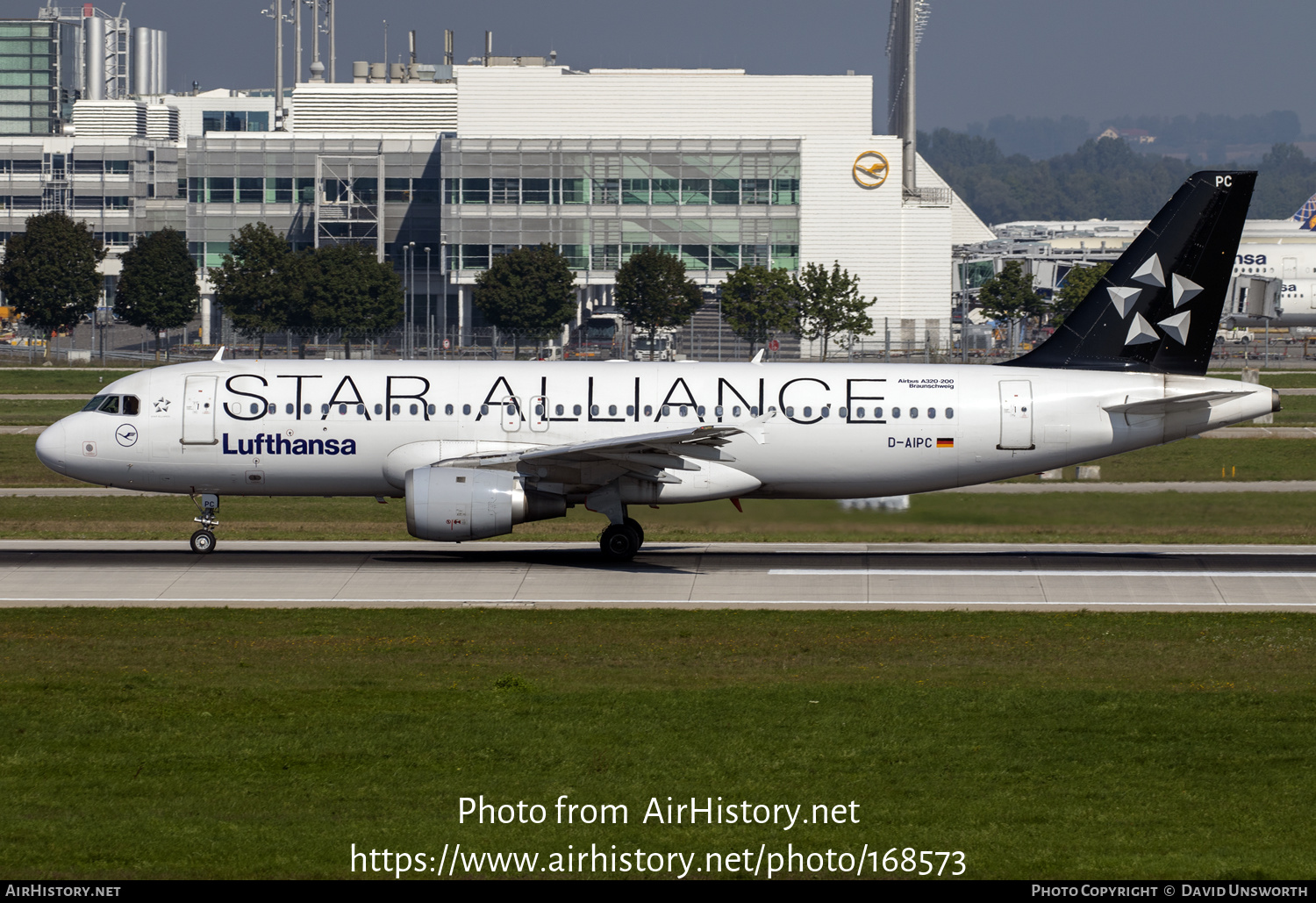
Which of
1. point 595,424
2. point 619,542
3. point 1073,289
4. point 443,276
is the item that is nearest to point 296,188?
point 443,276

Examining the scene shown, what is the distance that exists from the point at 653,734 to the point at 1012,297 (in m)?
120

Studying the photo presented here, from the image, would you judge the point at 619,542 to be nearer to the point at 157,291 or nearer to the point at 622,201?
the point at 157,291

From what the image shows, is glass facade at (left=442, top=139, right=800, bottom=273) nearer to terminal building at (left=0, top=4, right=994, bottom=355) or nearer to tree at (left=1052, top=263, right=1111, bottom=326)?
terminal building at (left=0, top=4, right=994, bottom=355)

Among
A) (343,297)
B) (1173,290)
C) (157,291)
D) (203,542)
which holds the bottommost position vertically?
(203,542)

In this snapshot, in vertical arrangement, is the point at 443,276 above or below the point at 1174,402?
above

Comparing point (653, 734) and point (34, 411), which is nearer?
point (653, 734)

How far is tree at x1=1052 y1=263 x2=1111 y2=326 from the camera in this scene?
423 feet

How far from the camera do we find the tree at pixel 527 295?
122 meters

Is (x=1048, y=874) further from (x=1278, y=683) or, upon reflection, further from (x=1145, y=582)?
(x=1145, y=582)

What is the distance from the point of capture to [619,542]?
34469 mm

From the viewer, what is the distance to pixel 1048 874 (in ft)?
45.4

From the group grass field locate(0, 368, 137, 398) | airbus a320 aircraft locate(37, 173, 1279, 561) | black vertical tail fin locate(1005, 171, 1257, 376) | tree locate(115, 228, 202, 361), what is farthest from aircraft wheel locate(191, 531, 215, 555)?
tree locate(115, 228, 202, 361)

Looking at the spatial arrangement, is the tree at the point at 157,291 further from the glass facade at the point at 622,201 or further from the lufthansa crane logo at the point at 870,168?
the lufthansa crane logo at the point at 870,168

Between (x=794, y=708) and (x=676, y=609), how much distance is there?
8.72 metres
